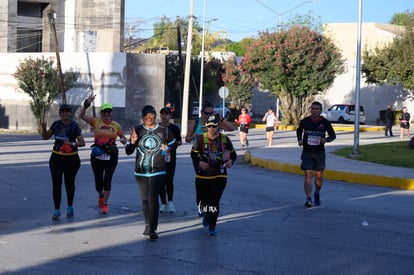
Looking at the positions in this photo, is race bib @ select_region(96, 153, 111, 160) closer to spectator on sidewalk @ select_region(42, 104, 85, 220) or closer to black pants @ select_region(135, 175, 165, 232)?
spectator on sidewalk @ select_region(42, 104, 85, 220)

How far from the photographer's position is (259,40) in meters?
51.5

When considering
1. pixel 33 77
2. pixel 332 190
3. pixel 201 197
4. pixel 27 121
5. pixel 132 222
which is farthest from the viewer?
pixel 27 121

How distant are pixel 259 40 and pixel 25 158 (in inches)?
1241

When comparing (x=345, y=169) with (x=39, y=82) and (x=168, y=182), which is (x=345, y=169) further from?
(x=39, y=82)

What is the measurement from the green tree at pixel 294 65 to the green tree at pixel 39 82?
1489cm

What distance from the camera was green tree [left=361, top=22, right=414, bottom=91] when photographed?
45.6 metres

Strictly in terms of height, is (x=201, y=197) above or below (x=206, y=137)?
below

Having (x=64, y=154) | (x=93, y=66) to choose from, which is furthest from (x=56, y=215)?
(x=93, y=66)

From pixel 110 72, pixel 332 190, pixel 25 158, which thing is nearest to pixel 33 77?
pixel 110 72

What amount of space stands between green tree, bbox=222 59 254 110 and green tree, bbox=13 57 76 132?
2030 centimetres

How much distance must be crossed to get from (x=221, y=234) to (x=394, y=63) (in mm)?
43348

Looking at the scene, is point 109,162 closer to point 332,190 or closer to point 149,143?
point 149,143

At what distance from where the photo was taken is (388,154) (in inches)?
873

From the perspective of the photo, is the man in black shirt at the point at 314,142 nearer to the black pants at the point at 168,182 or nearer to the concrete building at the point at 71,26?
the black pants at the point at 168,182
